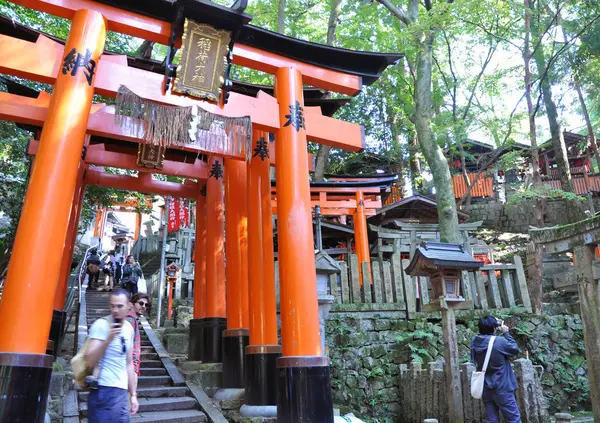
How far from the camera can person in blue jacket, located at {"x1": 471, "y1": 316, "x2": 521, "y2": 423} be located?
494 cm

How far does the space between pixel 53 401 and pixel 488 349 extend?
18.8ft

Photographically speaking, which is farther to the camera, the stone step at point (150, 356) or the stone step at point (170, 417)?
the stone step at point (150, 356)

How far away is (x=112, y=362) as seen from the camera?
328 cm

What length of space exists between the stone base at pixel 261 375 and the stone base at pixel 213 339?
1969 millimetres

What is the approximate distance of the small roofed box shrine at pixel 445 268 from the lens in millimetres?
6965

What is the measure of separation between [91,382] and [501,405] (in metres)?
4.43

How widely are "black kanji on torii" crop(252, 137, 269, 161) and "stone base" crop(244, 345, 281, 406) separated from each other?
130 inches

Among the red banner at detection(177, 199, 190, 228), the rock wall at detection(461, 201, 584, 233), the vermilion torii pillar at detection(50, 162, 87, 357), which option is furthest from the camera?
the rock wall at detection(461, 201, 584, 233)

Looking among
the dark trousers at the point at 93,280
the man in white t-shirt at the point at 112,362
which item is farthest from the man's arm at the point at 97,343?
the dark trousers at the point at 93,280

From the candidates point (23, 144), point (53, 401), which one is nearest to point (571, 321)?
point (53, 401)

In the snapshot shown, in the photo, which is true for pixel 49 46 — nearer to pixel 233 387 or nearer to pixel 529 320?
pixel 233 387

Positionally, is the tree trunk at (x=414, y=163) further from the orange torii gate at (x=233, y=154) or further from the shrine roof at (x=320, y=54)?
the orange torii gate at (x=233, y=154)

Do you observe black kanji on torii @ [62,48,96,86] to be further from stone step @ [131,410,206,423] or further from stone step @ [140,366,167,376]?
stone step @ [140,366,167,376]

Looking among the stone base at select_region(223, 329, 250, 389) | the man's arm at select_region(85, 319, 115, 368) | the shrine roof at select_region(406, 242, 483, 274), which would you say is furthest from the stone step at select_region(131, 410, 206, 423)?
the shrine roof at select_region(406, 242, 483, 274)
